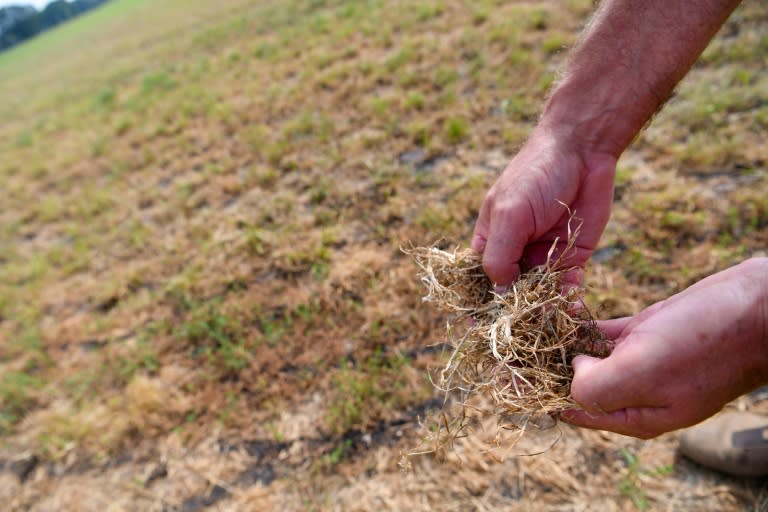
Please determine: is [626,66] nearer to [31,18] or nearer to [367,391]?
[367,391]

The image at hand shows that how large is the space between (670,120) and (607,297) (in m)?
1.90

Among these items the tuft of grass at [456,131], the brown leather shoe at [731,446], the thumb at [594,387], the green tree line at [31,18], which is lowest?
the brown leather shoe at [731,446]

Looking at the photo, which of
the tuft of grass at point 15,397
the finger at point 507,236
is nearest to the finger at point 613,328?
the finger at point 507,236

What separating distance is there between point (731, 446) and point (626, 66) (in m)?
1.60

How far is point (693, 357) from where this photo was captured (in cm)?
108

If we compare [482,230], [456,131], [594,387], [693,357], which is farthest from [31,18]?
[693,357]

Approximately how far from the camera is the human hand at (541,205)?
1.71 meters

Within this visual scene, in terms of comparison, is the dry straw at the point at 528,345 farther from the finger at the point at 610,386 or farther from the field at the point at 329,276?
the field at the point at 329,276

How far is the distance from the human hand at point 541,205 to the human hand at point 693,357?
22.4 inches

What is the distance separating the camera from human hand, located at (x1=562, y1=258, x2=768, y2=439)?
106 cm

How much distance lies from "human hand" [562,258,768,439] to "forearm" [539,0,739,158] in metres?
0.87

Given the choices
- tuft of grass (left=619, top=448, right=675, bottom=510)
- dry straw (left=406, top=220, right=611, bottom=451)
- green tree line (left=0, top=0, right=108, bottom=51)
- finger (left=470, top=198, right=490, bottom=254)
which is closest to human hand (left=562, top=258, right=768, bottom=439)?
dry straw (left=406, top=220, right=611, bottom=451)

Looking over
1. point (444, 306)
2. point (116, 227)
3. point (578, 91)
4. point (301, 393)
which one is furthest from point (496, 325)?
point (116, 227)

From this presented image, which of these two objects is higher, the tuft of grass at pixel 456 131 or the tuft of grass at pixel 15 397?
the tuft of grass at pixel 456 131
